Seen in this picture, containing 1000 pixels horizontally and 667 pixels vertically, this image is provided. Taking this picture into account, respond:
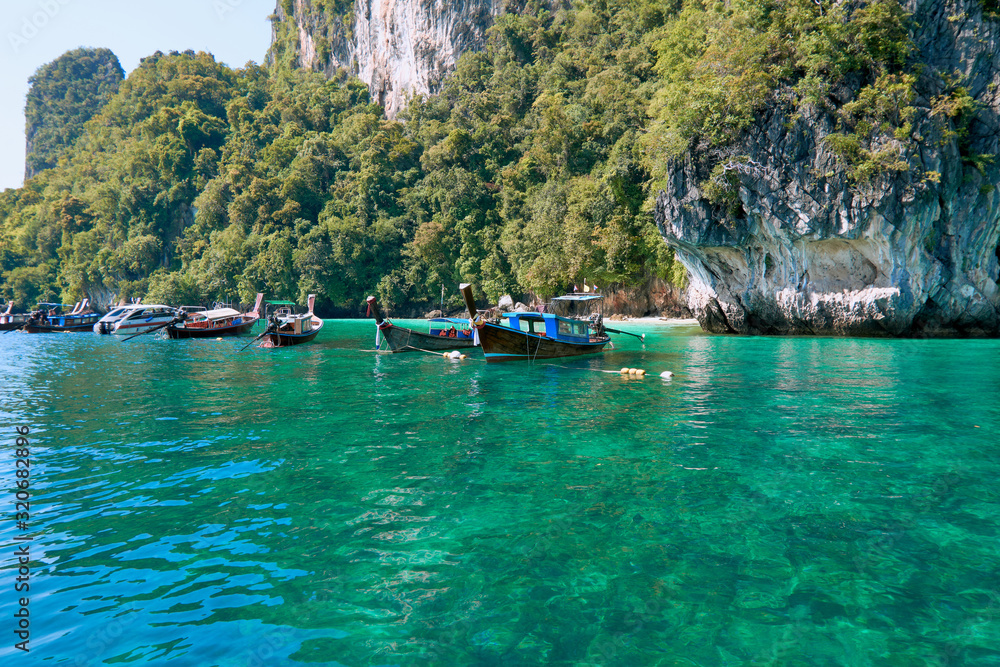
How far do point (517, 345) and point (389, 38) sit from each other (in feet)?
289

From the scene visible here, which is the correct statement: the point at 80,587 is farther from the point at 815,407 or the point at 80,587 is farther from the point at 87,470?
the point at 815,407

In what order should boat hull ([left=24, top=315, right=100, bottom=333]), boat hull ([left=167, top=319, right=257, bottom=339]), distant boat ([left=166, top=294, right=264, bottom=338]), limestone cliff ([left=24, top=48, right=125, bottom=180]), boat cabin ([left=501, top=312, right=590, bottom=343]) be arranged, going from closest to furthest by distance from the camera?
1. boat cabin ([left=501, top=312, right=590, bottom=343])
2. boat hull ([left=167, top=319, right=257, bottom=339])
3. distant boat ([left=166, top=294, right=264, bottom=338])
4. boat hull ([left=24, top=315, right=100, bottom=333])
5. limestone cliff ([left=24, top=48, right=125, bottom=180])

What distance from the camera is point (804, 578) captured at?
15.1ft

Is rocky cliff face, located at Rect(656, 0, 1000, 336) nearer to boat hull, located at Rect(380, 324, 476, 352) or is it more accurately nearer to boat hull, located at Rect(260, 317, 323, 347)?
boat hull, located at Rect(380, 324, 476, 352)

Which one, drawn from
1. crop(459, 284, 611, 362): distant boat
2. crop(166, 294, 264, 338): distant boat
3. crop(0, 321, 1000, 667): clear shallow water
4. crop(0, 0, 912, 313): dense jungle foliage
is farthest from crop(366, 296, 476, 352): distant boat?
crop(0, 0, 912, 313): dense jungle foliage

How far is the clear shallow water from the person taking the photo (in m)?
3.80

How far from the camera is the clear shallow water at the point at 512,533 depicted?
3801 millimetres

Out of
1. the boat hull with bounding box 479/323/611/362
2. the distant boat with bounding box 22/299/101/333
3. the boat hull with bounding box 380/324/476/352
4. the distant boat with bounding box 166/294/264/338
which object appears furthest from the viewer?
the distant boat with bounding box 22/299/101/333

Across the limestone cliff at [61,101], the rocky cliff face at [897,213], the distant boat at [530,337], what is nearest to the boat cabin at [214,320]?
the distant boat at [530,337]

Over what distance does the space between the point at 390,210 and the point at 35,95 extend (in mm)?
111400

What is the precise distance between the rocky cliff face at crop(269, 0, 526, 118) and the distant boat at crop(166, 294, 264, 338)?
60732 millimetres

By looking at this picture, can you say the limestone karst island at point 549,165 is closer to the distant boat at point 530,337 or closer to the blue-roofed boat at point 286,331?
the distant boat at point 530,337

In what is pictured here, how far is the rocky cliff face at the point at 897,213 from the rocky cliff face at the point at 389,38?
62.9m

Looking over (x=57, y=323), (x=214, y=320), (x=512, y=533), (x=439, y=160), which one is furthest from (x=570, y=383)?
(x=439, y=160)
